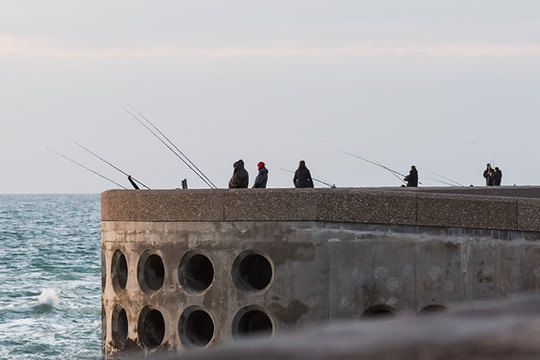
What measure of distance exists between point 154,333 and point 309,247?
2332 millimetres

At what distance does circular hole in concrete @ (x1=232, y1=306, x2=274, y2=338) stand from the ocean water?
509 cm

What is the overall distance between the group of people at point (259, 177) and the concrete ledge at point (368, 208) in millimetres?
1957

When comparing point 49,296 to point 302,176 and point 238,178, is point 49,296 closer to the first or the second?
point 302,176

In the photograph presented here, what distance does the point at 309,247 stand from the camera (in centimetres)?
1061

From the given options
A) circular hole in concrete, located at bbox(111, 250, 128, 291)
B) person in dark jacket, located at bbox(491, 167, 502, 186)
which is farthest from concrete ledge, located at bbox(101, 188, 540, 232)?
person in dark jacket, located at bbox(491, 167, 502, 186)

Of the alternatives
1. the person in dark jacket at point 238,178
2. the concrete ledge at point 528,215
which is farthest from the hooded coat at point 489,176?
the concrete ledge at point 528,215

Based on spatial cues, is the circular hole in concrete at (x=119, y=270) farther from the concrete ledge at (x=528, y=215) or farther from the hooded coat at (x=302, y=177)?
the hooded coat at (x=302, y=177)

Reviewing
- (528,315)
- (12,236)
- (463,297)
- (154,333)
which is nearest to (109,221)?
(154,333)

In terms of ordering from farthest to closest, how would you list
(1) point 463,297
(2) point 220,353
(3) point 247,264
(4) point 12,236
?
(4) point 12,236
(3) point 247,264
(1) point 463,297
(2) point 220,353

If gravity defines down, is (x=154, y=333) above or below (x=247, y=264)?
below

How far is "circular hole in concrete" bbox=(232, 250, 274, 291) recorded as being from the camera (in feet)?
35.7

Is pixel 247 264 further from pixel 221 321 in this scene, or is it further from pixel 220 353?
pixel 220 353

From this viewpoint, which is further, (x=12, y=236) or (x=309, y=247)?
(x=12, y=236)

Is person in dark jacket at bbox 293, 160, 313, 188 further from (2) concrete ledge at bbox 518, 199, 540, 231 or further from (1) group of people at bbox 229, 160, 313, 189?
(2) concrete ledge at bbox 518, 199, 540, 231
